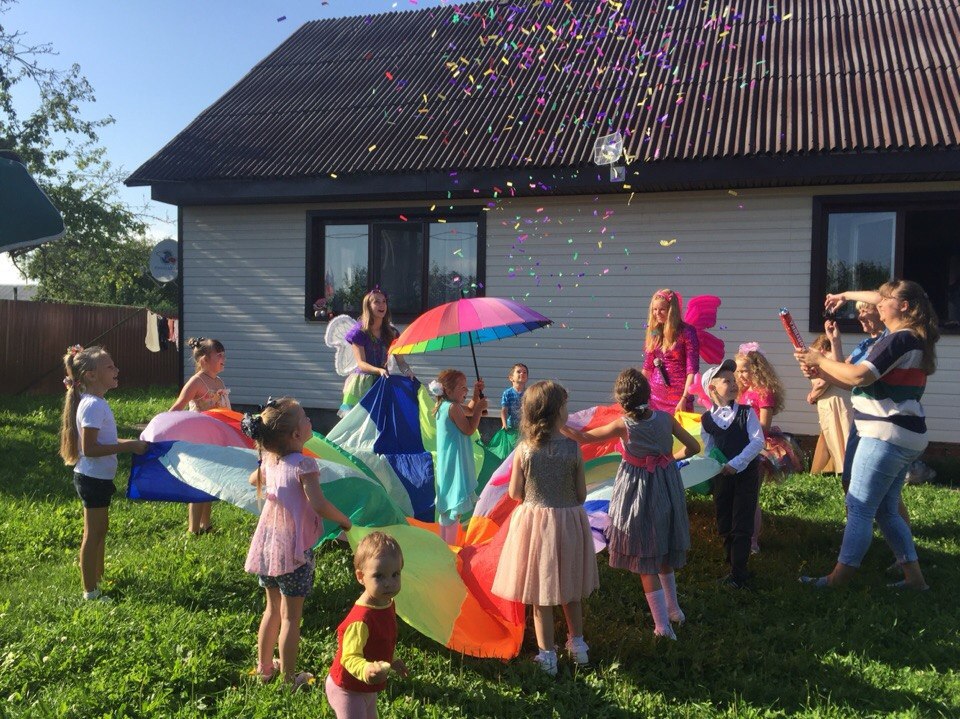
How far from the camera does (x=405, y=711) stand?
3.37m

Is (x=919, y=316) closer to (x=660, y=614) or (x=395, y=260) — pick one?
(x=660, y=614)

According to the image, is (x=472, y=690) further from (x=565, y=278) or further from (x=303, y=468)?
(x=565, y=278)

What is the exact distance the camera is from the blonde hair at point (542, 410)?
378 cm

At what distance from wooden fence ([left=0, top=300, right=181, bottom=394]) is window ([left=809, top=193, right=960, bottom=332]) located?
13.1m

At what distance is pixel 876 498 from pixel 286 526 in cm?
350

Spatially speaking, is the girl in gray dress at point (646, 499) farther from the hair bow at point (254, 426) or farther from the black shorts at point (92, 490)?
the black shorts at point (92, 490)

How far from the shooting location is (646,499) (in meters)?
4.12

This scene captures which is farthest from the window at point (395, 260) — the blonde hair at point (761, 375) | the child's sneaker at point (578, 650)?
the child's sneaker at point (578, 650)

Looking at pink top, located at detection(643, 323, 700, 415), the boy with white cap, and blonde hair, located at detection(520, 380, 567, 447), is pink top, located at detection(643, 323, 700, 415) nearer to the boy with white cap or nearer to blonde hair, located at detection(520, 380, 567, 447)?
the boy with white cap

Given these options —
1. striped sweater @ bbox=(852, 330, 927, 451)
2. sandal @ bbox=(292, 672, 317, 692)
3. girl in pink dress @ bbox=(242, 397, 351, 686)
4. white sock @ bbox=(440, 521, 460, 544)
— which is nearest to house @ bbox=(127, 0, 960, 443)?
striped sweater @ bbox=(852, 330, 927, 451)

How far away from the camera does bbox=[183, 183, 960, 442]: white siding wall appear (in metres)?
8.98

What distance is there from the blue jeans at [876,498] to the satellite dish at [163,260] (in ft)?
39.3

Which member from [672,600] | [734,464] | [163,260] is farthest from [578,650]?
[163,260]

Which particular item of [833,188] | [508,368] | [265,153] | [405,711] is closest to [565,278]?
[508,368]
